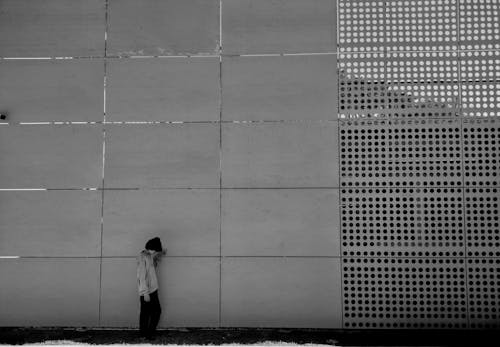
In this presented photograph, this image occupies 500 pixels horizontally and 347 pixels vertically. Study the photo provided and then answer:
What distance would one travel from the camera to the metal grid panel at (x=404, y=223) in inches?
340

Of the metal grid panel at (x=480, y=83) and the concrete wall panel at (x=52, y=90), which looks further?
the concrete wall panel at (x=52, y=90)

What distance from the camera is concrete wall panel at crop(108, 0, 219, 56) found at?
920cm

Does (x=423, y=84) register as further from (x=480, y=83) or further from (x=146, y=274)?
(x=146, y=274)

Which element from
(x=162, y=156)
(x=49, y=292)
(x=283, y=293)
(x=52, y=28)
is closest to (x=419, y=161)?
(x=283, y=293)

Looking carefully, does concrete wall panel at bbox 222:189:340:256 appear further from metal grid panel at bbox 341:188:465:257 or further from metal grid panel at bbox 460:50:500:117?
metal grid panel at bbox 460:50:500:117

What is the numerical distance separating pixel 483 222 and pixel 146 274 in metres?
6.04

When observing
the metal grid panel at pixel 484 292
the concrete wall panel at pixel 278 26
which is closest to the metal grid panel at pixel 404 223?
→ the metal grid panel at pixel 484 292

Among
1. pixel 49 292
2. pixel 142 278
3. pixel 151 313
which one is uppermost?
pixel 142 278

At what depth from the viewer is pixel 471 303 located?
8523 mm

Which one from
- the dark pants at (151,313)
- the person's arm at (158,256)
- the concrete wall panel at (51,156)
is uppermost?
the concrete wall panel at (51,156)

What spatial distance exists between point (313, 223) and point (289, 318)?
5.83 feet

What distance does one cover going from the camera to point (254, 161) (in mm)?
9000

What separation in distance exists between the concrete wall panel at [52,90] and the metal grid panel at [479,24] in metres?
6.91

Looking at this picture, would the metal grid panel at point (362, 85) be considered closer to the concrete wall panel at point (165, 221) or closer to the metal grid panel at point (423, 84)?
the metal grid panel at point (423, 84)
